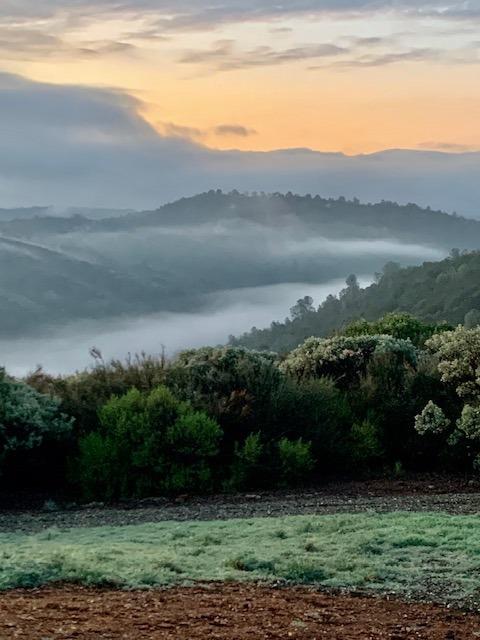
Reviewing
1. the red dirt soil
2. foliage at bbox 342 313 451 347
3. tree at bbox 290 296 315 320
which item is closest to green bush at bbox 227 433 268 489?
the red dirt soil

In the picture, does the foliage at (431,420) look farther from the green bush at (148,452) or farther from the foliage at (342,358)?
the green bush at (148,452)

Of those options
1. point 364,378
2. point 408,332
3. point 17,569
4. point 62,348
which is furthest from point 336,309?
point 17,569

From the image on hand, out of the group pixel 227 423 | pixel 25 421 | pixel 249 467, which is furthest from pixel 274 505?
pixel 25 421

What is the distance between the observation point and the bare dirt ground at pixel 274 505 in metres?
12.2

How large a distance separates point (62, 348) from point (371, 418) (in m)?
174

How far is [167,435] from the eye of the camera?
1461cm

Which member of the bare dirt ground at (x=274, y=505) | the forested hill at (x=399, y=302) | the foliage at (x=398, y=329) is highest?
the forested hill at (x=399, y=302)

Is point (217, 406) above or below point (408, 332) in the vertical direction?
below

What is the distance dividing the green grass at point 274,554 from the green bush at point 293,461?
131 inches

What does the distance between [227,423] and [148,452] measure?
171 centimetres

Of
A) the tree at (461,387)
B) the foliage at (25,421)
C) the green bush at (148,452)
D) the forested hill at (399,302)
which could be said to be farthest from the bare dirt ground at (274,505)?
the forested hill at (399,302)

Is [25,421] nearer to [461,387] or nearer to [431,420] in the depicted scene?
[431,420]

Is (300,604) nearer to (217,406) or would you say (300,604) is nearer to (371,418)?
(217,406)

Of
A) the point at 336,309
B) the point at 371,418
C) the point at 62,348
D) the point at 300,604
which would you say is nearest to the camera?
the point at 300,604
